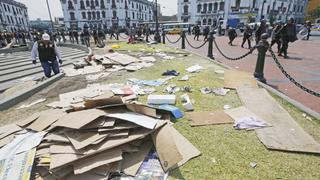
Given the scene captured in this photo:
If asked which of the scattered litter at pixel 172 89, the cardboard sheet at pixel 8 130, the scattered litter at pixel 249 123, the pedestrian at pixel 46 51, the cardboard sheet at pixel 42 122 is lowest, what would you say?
the scattered litter at pixel 249 123

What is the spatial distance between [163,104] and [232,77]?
109 inches

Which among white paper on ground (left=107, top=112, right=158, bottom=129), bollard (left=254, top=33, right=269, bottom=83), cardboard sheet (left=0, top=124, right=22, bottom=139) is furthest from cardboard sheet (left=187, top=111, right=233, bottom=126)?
cardboard sheet (left=0, top=124, right=22, bottom=139)

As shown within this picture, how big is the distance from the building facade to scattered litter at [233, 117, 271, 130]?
43.7 m

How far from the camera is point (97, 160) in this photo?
2221mm

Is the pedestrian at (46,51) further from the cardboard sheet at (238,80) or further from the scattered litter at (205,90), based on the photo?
the cardboard sheet at (238,80)

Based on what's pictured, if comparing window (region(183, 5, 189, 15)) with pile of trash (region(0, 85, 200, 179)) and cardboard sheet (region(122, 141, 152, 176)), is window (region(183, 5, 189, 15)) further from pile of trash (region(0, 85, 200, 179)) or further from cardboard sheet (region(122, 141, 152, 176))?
cardboard sheet (region(122, 141, 152, 176))

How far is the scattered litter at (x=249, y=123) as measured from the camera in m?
3.12

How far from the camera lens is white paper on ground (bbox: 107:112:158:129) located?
2543mm

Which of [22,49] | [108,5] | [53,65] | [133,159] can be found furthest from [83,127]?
[108,5]

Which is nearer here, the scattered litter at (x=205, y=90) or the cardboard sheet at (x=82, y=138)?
the cardboard sheet at (x=82, y=138)

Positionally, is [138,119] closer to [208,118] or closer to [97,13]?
[208,118]

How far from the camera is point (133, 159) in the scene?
7.94ft

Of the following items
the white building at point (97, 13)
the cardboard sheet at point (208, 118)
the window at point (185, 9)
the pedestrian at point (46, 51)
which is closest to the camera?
the cardboard sheet at point (208, 118)

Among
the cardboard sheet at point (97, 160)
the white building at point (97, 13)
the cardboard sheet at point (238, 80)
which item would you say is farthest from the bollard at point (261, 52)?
the white building at point (97, 13)
